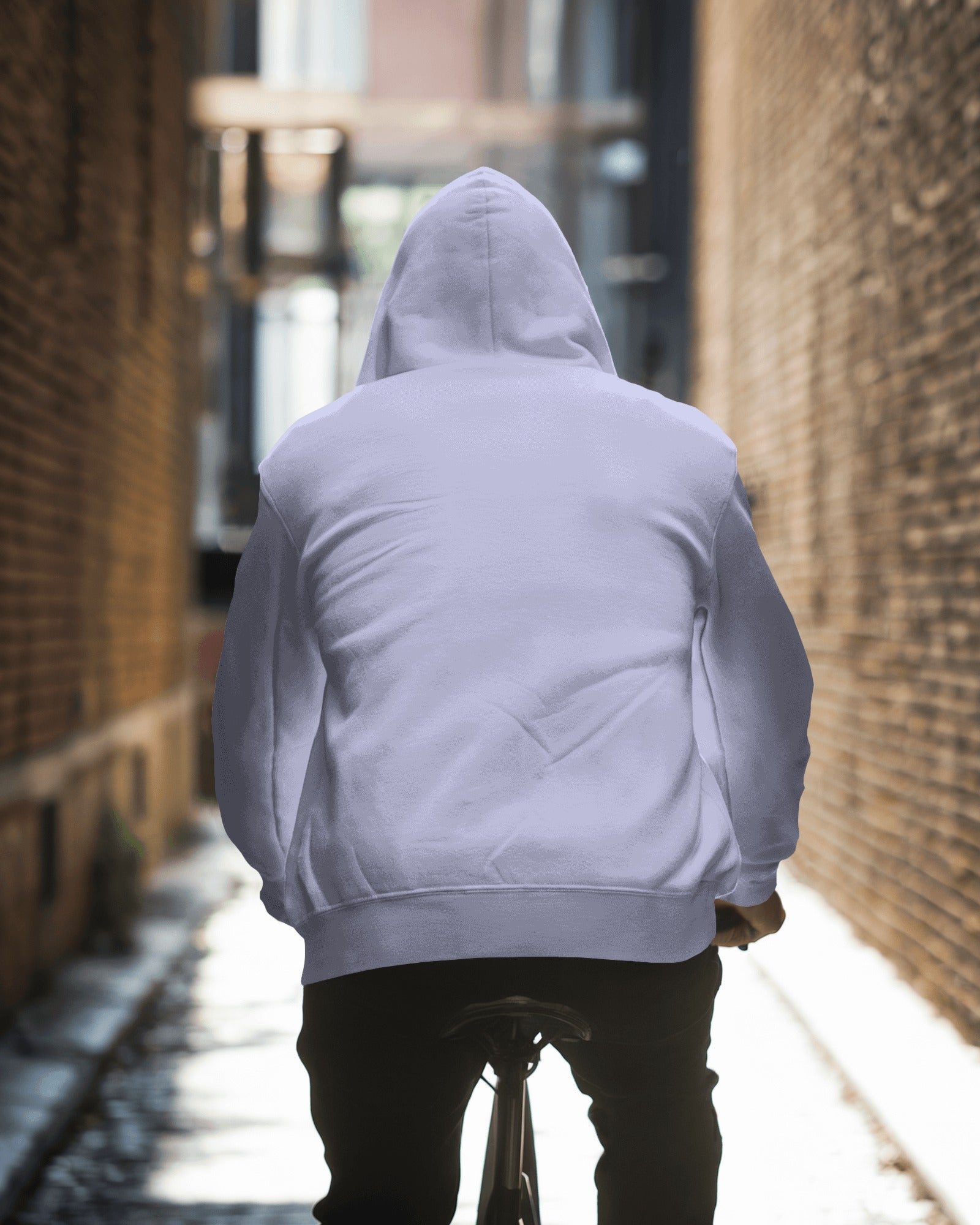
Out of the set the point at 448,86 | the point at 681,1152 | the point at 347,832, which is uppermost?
the point at 448,86

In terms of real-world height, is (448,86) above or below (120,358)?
above

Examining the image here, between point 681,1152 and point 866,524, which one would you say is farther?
point 866,524

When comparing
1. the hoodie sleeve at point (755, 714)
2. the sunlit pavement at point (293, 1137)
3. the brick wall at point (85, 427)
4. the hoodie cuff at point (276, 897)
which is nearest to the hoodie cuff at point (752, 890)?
Result: the hoodie sleeve at point (755, 714)

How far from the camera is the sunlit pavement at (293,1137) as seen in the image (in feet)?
15.6

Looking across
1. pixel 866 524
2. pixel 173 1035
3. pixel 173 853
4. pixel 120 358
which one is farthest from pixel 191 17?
pixel 173 1035

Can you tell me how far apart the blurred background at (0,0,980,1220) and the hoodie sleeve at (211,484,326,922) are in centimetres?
440

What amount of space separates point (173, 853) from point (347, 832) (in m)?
10.2

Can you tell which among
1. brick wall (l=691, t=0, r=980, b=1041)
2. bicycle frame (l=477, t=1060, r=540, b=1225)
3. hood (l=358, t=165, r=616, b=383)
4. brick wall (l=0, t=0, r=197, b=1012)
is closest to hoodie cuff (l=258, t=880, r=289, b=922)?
bicycle frame (l=477, t=1060, r=540, b=1225)

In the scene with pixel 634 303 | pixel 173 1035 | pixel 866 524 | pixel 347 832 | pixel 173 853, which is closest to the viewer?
pixel 347 832

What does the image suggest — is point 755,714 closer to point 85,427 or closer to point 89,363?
point 85,427

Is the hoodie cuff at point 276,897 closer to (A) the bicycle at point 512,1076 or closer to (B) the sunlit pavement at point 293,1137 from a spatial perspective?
(A) the bicycle at point 512,1076

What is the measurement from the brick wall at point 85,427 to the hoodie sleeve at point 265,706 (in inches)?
177

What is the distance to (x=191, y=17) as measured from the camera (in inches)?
538

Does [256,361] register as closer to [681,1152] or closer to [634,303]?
[634,303]
